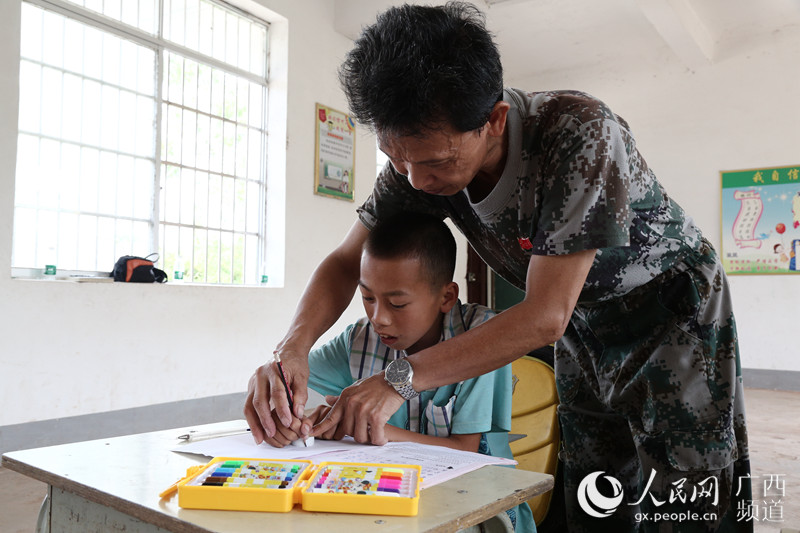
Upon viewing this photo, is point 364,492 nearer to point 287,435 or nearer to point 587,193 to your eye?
point 287,435

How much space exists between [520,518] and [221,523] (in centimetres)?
66

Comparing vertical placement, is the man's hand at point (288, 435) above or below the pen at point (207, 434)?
above

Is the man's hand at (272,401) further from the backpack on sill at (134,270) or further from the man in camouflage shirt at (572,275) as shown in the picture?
the backpack on sill at (134,270)

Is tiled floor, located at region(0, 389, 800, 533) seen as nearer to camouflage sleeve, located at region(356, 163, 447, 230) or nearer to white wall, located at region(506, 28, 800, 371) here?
camouflage sleeve, located at region(356, 163, 447, 230)

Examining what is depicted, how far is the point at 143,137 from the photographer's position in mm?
4176

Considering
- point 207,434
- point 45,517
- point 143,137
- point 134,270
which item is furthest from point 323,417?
point 143,137

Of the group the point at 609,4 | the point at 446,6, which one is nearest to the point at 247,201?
the point at 609,4

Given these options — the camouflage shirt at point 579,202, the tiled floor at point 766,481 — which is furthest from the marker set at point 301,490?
the tiled floor at point 766,481

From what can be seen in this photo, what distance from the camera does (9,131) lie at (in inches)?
130

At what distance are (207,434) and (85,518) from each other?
0.32 metres

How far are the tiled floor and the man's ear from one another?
0.84 m

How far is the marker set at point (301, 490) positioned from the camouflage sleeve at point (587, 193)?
426 millimetres

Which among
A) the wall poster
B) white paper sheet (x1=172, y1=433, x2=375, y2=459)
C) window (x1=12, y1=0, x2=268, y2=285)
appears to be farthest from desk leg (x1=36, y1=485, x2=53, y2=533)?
the wall poster

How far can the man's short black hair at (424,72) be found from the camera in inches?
37.4
